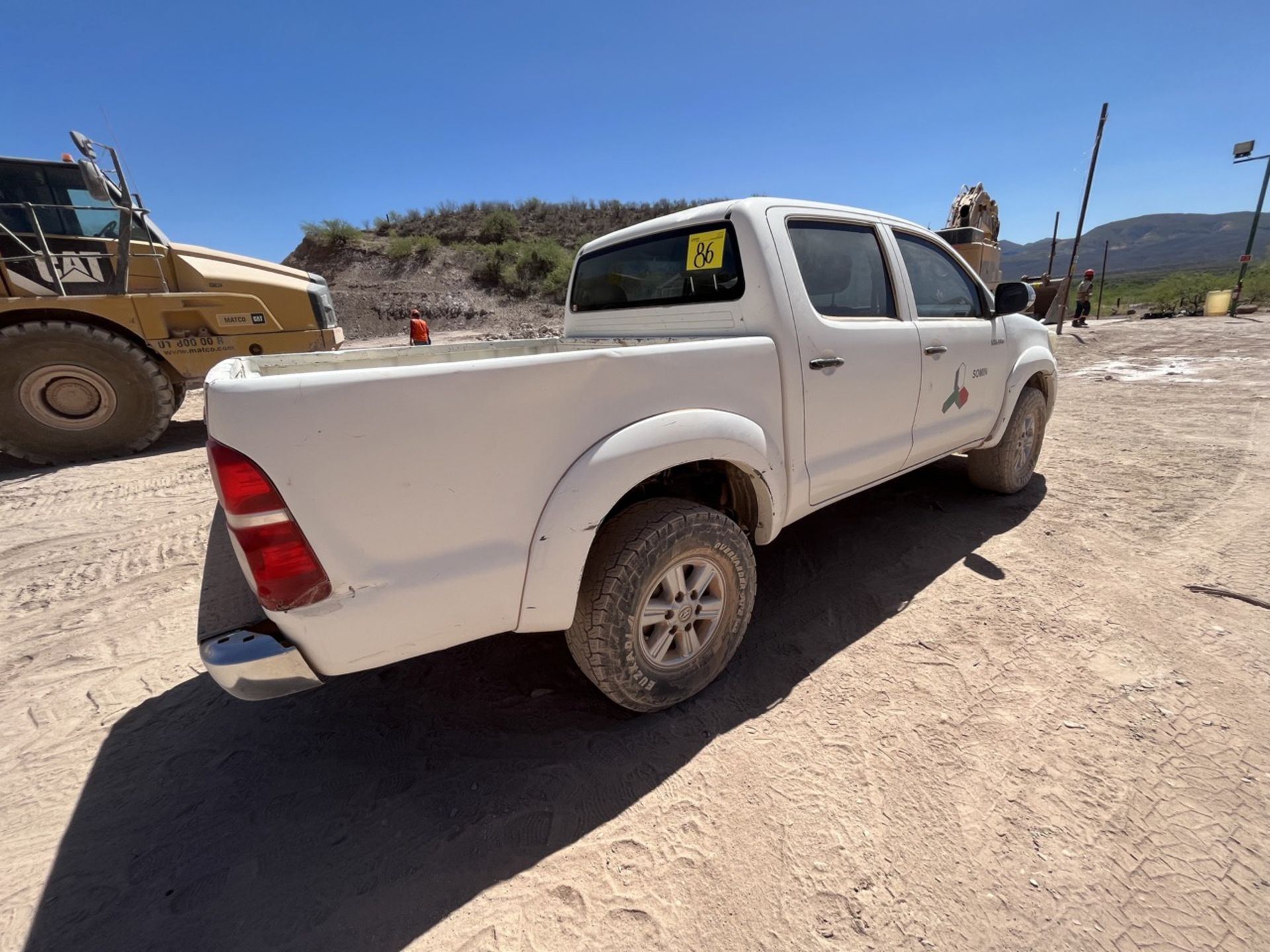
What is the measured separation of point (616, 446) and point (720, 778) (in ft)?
4.05

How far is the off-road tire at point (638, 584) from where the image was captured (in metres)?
1.94

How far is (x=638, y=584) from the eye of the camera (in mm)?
1960

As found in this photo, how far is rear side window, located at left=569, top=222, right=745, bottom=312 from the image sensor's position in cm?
251

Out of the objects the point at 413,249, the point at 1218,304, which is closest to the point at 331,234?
the point at 413,249

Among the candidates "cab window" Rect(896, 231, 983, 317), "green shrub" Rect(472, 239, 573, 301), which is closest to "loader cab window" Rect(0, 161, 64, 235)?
"cab window" Rect(896, 231, 983, 317)

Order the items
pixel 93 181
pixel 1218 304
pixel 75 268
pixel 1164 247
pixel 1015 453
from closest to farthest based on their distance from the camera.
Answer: pixel 1015 453, pixel 93 181, pixel 75 268, pixel 1218 304, pixel 1164 247

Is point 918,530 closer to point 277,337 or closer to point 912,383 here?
point 912,383

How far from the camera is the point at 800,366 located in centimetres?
237

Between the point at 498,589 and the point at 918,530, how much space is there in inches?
123

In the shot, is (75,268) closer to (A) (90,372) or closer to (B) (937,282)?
(A) (90,372)

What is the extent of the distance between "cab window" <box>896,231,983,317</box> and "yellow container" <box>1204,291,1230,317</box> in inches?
905

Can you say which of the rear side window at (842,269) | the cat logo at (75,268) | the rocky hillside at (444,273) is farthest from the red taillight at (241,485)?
the rocky hillside at (444,273)

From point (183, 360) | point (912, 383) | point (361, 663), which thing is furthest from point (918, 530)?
point (183, 360)

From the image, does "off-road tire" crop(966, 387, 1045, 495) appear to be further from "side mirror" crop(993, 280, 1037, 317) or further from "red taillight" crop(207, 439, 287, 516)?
"red taillight" crop(207, 439, 287, 516)
